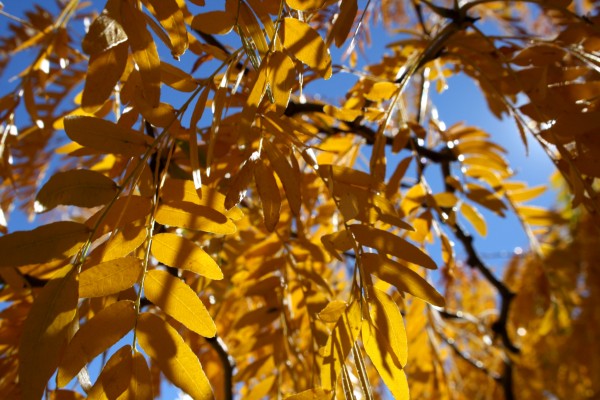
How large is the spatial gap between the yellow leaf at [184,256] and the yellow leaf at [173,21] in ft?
0.67

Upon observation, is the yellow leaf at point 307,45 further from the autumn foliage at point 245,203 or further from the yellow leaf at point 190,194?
the yellow leaf at point 190,194

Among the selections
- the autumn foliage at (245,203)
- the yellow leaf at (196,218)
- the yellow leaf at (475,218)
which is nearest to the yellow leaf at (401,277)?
the autumn foliage at (245,203)

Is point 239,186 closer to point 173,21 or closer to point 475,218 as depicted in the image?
point 173,21

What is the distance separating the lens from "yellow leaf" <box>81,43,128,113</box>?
1.94ft

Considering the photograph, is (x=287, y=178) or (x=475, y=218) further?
(x=475, y=218)

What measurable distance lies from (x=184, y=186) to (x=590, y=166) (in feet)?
1.73

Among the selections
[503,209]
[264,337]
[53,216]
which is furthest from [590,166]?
[53,216]

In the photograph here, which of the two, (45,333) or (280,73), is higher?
(280,73)

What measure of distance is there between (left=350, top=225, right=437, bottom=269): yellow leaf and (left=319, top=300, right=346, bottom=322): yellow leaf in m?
0.08

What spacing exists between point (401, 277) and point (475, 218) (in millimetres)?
563

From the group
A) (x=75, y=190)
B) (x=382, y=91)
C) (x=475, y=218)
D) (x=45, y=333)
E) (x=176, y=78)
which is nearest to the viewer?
(x=45, y=333)

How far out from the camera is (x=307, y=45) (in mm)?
627

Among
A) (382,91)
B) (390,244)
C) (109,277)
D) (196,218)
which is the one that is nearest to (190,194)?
(196,218)

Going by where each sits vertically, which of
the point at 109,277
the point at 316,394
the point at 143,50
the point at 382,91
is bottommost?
the point at 316,394
